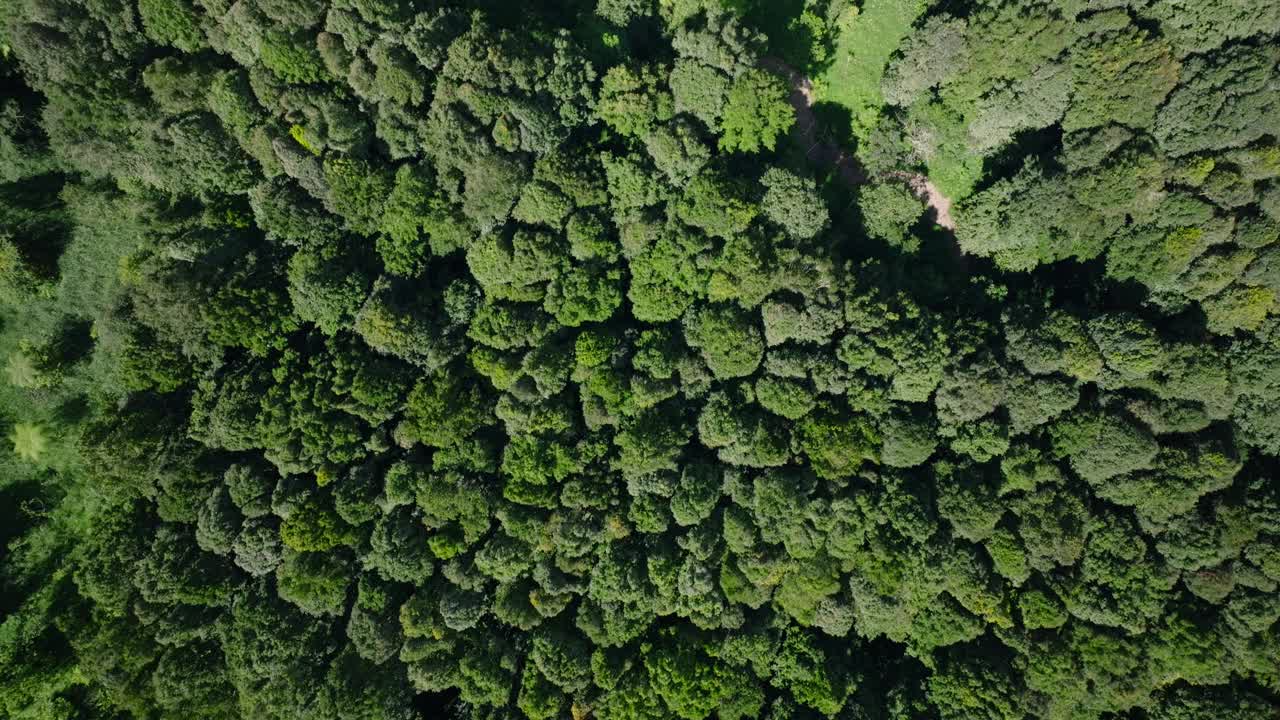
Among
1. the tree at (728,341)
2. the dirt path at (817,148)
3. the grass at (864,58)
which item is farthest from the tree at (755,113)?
the tree at (728,341)

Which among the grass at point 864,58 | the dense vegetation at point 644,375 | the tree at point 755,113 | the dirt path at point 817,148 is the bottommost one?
the dense vegetation at point 644,375

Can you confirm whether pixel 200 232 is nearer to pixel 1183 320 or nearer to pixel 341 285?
pixel 341 285

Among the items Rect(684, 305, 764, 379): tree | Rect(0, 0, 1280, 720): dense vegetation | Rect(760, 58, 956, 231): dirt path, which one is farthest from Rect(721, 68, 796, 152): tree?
Rect(684, 305, 764, 379): tree

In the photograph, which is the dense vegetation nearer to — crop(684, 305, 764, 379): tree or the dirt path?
crop(684, 305, 764, 379): tree

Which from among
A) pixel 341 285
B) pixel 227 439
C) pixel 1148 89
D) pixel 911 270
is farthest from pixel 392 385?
pixel 1148 89

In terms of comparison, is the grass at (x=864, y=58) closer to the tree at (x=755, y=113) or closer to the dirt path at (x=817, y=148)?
the dirt path at (x=817, y=148)

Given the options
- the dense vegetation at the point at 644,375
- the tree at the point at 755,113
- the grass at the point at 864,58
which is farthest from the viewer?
the grass at the point at 864,58

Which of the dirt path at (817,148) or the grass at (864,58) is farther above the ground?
the grass at (864,58)

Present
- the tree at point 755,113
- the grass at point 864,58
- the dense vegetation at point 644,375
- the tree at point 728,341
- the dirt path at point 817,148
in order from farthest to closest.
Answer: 1. the dirt path at point 817,148
2. the grass at point 864,58
3. the tree at point 728,341
4. the tree at point 755,113
5. the dense vegetation at point 644,375
